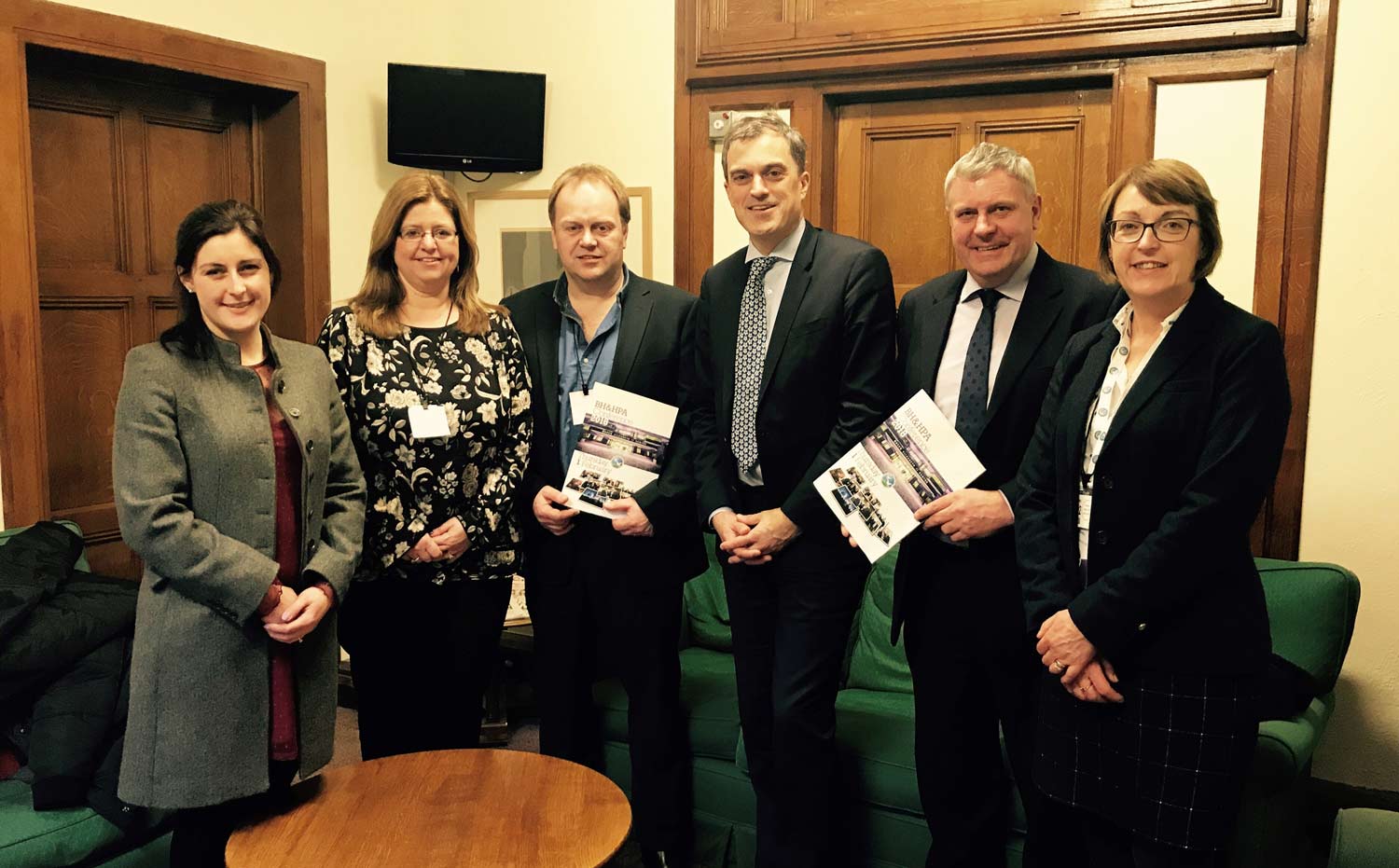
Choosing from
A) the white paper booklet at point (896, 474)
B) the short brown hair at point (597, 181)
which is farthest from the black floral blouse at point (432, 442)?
the white paper booklet at point (896, 474)

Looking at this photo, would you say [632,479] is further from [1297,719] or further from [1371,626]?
[1371,626]

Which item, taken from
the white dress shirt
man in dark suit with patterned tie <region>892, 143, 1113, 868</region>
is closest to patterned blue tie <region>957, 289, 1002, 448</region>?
man in dark suit with patterned tie <region>892, 143, 1113, 868</region>

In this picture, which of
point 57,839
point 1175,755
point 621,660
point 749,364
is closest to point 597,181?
point 749,364

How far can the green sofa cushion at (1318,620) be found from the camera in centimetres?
262

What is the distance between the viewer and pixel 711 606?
11.1 feet

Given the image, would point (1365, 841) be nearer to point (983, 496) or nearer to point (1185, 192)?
point (983, 496)

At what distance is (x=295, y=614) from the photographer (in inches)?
81.9

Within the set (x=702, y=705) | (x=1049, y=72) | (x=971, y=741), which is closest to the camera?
(x=971, y=741)

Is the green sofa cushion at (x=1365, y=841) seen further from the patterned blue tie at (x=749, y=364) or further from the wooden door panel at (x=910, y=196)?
the wooden door panel at (x=910, y=196)

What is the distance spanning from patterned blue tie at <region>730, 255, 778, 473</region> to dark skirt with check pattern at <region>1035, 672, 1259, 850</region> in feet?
2.87

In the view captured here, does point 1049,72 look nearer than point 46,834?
No

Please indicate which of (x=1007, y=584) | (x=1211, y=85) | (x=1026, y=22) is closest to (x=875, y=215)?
(x=1026, y=22)

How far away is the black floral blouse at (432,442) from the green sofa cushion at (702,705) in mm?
647

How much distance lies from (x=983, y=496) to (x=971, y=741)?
1.67 feet
